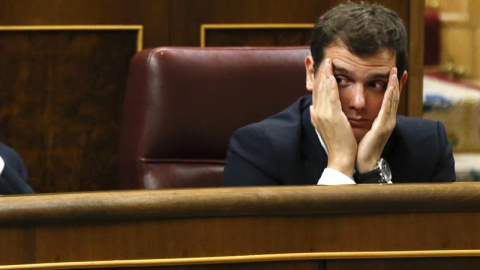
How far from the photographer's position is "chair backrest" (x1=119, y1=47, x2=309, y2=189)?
6.39 ft

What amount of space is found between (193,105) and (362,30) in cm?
42

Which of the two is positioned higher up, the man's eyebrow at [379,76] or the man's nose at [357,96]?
the man's eyebrow at [379,76]

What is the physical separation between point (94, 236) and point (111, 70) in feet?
6.21

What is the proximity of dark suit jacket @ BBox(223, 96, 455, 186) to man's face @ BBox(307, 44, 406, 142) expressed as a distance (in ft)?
0.25

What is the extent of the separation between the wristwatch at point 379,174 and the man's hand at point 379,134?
0.02 meters

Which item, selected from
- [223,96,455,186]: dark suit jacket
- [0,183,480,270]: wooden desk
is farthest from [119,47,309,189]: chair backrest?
[0,183,480,270]: wooden desk

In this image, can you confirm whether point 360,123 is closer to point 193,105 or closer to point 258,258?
point 193,105

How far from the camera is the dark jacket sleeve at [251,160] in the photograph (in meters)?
1.69

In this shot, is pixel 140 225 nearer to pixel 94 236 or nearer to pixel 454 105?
pixel 94 236

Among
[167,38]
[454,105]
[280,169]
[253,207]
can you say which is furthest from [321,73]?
[454,105]

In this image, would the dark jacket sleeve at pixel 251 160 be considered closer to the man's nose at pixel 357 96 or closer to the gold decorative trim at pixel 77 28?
the man's nose at pixel 357 96

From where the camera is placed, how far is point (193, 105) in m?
1.97

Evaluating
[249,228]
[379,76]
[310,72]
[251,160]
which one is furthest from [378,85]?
[249,228]

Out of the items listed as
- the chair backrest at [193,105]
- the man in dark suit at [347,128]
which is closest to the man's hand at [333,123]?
the man in dark suit at [347,128]
